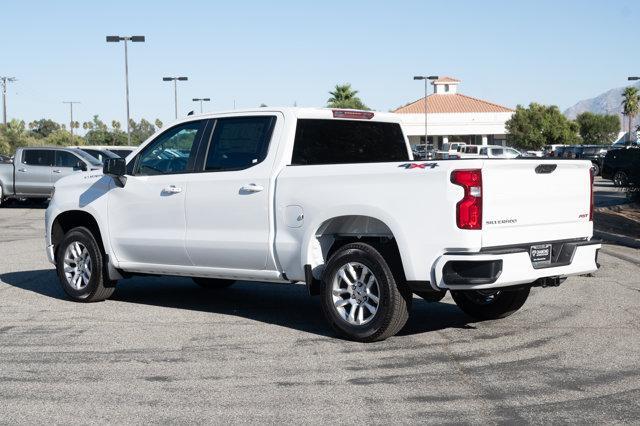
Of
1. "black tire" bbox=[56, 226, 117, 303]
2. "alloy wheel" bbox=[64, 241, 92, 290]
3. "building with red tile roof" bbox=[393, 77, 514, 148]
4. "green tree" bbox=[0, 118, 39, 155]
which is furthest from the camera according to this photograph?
"building with red tile roof" bbox=[393, 77, 514, 148]

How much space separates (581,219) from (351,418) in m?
3.37

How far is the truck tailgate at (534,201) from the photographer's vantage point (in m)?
7.23

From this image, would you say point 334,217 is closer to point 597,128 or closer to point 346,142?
point 346,142

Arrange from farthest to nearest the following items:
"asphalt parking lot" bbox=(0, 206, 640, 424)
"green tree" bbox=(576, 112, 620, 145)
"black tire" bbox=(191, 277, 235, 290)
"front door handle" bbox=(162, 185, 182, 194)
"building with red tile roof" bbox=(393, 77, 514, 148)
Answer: "green tree" bbox=(576, 112, 620, 145) < "building with red tile roof" bbox=(393, 77, 514, 148) < "black tire" bbox=(191, 277, 235, 290) < "front door handle" bbox=(162, 185, 182, 194) < "asphalt parking lot" bbox=(0, 206, 640, 424)

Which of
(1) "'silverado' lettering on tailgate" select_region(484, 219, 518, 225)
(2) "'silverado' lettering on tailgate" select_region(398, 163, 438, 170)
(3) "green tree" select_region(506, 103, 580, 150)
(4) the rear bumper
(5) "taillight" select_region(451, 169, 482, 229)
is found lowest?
(4) the rear bumper

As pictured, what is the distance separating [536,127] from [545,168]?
88.7 meters

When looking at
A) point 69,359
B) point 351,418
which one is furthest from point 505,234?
point 69,359

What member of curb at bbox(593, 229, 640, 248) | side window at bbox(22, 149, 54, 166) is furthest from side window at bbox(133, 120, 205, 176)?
side window at bbox(22, 149, 54, 166)

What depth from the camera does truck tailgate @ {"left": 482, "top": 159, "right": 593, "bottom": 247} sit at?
7234mm

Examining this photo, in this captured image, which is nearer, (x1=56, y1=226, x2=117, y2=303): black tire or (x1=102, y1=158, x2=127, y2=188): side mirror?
(x1=102, y1=158, x2=127, y2=188): side mirror

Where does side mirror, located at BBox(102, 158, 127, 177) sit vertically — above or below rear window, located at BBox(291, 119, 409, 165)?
below

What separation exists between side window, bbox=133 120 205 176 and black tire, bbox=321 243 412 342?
6.81ft

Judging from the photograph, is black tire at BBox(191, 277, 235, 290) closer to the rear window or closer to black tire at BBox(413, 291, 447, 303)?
the rear window

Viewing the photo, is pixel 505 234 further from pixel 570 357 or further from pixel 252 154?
pixel 252 154
